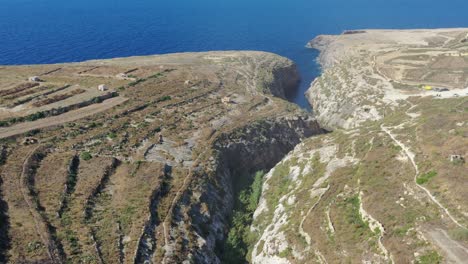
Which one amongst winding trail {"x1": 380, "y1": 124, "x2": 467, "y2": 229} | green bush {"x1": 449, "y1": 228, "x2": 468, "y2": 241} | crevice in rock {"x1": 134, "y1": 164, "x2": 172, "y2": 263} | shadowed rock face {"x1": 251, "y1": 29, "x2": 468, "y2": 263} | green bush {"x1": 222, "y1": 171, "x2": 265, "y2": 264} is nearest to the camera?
green bush {"x1": 449, "y1": 228, "x2": 468, "y2": 241}

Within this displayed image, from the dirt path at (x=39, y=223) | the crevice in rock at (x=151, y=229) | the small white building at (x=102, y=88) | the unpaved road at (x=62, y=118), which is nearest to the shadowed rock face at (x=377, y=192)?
the crevice in rock at (x=151, y=229)

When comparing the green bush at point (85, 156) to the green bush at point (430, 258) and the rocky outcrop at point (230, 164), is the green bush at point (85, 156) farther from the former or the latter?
the green bush at point (430, 258)

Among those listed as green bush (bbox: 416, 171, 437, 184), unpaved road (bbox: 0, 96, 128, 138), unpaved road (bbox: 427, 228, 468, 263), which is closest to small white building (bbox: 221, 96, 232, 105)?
unpaved road (bbox: 0, 96, 128, 138)

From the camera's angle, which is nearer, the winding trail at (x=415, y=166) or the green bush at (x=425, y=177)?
the winding trail at (x=415, y=166)

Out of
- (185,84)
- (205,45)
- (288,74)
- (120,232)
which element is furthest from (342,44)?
(120,232)

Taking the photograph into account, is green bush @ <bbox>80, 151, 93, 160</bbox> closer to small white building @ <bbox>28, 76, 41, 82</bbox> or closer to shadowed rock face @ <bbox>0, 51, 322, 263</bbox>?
shadowed rock face @ <bbox>0, 51, 322, 263</bbox>
